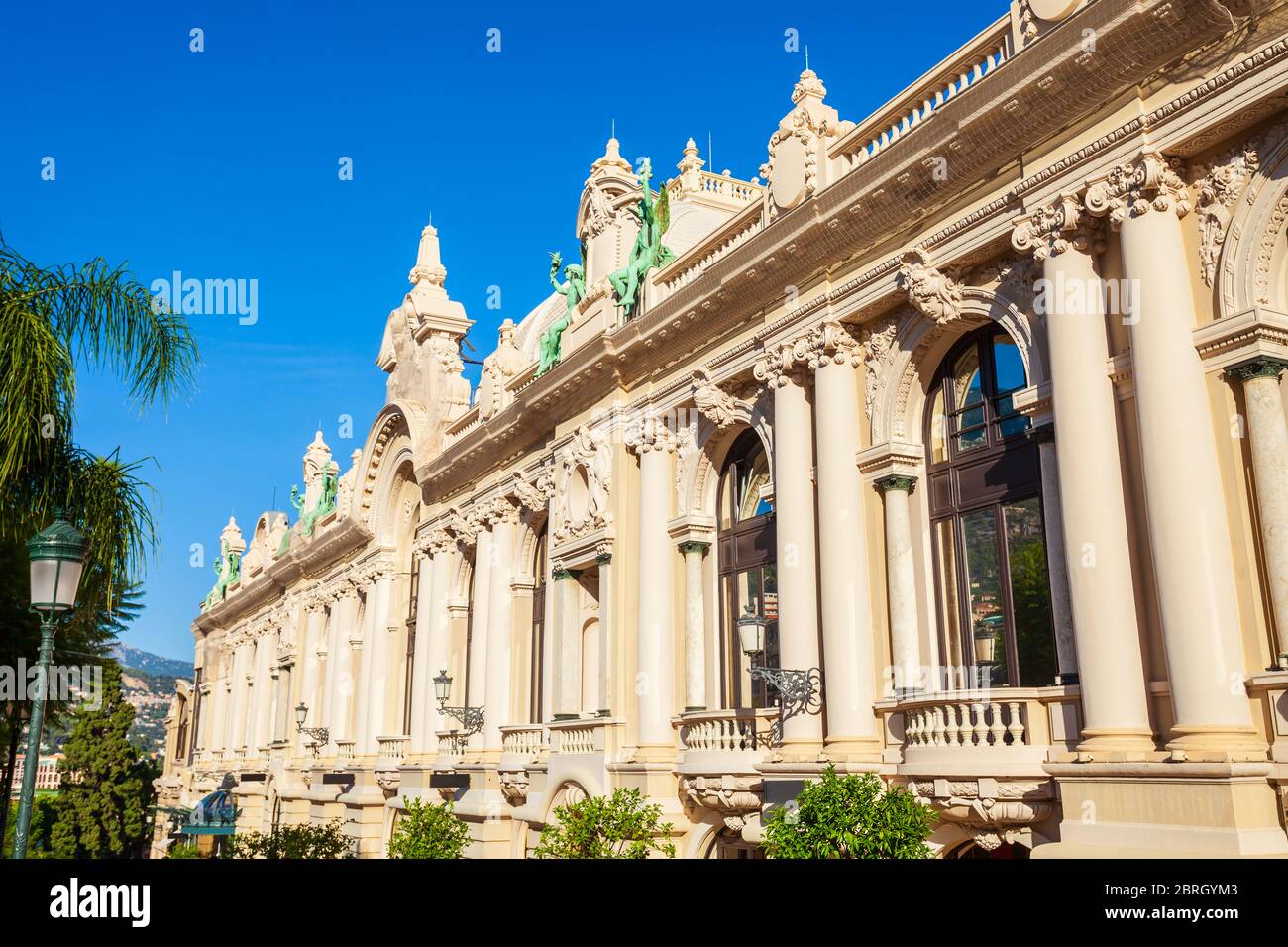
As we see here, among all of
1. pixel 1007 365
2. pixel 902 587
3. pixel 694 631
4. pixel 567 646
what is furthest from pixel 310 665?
pixel 1007 365

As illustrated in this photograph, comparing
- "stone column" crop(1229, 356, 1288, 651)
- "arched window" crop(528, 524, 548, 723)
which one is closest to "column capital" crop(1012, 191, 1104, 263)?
"stone column" crop(1229, 356, 1288, 651)

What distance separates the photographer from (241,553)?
6656 centimetres

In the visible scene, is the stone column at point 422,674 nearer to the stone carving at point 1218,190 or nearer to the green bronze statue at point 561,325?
the green bronze statue at point 561,325

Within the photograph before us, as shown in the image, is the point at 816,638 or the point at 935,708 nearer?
the point at 935,708

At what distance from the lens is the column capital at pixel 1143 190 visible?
12883 millimetres

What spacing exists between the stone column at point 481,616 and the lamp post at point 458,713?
73 centimetres

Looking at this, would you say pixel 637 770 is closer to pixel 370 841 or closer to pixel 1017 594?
pixel 1017 594

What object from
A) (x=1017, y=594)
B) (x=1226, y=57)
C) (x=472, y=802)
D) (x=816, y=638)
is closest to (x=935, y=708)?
(x=1017, y=594)

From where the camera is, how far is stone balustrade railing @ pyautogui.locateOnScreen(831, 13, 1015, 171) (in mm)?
15102

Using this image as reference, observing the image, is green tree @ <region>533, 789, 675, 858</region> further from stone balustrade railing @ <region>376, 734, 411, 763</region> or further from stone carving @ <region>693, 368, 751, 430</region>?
stone balustrade railing @ <region>376, 734, 411, 763</region>

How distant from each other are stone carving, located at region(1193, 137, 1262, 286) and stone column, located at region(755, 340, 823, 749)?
6388 mm

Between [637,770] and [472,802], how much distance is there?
24.6 feet

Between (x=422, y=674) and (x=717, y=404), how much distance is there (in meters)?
14.6

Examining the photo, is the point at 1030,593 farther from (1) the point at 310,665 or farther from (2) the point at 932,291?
(1) the point at 310,665
